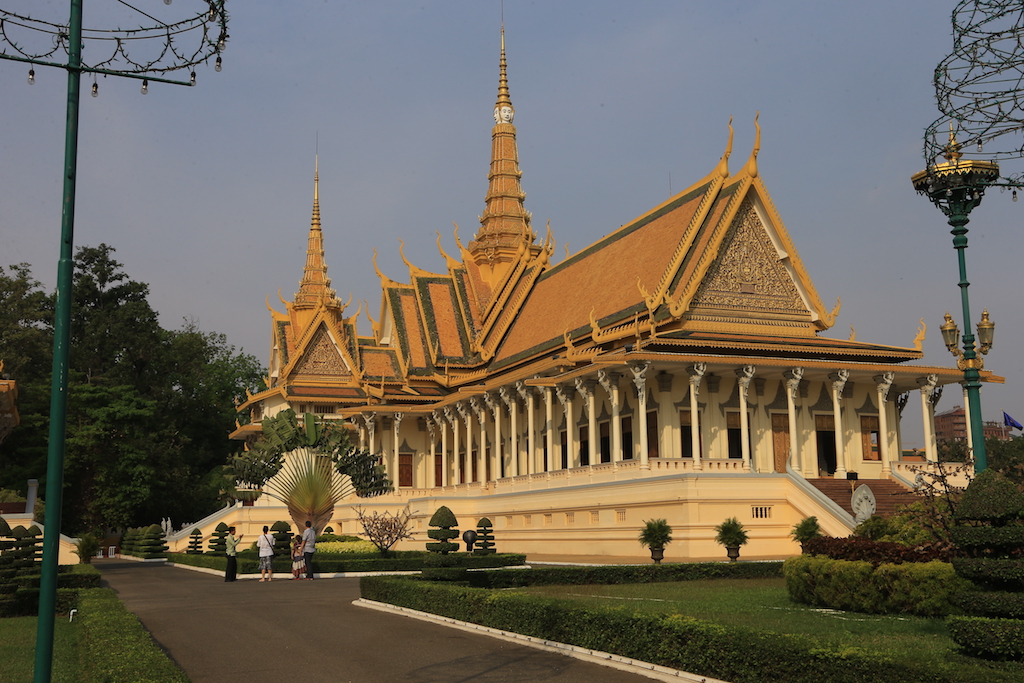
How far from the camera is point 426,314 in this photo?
1684 inches

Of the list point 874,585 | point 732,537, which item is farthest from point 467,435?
point 874,585

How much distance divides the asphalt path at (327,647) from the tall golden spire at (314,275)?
42.4m

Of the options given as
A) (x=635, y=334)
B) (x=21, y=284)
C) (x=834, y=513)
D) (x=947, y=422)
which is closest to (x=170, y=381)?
(x=21, y=284)

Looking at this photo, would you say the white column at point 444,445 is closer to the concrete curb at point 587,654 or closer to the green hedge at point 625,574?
the green hedge at point 625,574

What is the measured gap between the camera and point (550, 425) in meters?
31.6

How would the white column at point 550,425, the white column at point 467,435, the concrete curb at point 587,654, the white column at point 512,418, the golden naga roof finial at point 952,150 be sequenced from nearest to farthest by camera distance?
1. the concrete curb at point 587,654
2. the golden naga roof finial at point 952,150
3. the white column at point 550,425
4. the white column at point 512,418
5. the white column at point 467,435

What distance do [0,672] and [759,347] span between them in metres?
21.1

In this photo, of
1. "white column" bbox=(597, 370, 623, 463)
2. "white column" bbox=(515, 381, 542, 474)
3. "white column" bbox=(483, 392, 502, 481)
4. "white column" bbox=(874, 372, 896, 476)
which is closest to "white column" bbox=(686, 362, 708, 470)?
"white column" bbox=(597, 370, 623, 463)

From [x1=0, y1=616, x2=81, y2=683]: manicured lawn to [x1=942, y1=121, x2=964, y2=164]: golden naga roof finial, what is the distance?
1241cm

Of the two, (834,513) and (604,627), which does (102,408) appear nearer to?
(834,513)

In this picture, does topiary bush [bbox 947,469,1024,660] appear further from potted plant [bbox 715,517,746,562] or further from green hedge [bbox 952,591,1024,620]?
potted plant [bbox 715,517,746,562]

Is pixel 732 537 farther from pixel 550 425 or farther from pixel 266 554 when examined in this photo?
pixel 550 425

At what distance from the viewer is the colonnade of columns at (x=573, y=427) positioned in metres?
27.1

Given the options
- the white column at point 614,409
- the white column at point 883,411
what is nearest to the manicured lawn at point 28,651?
the white column at point 614,409
